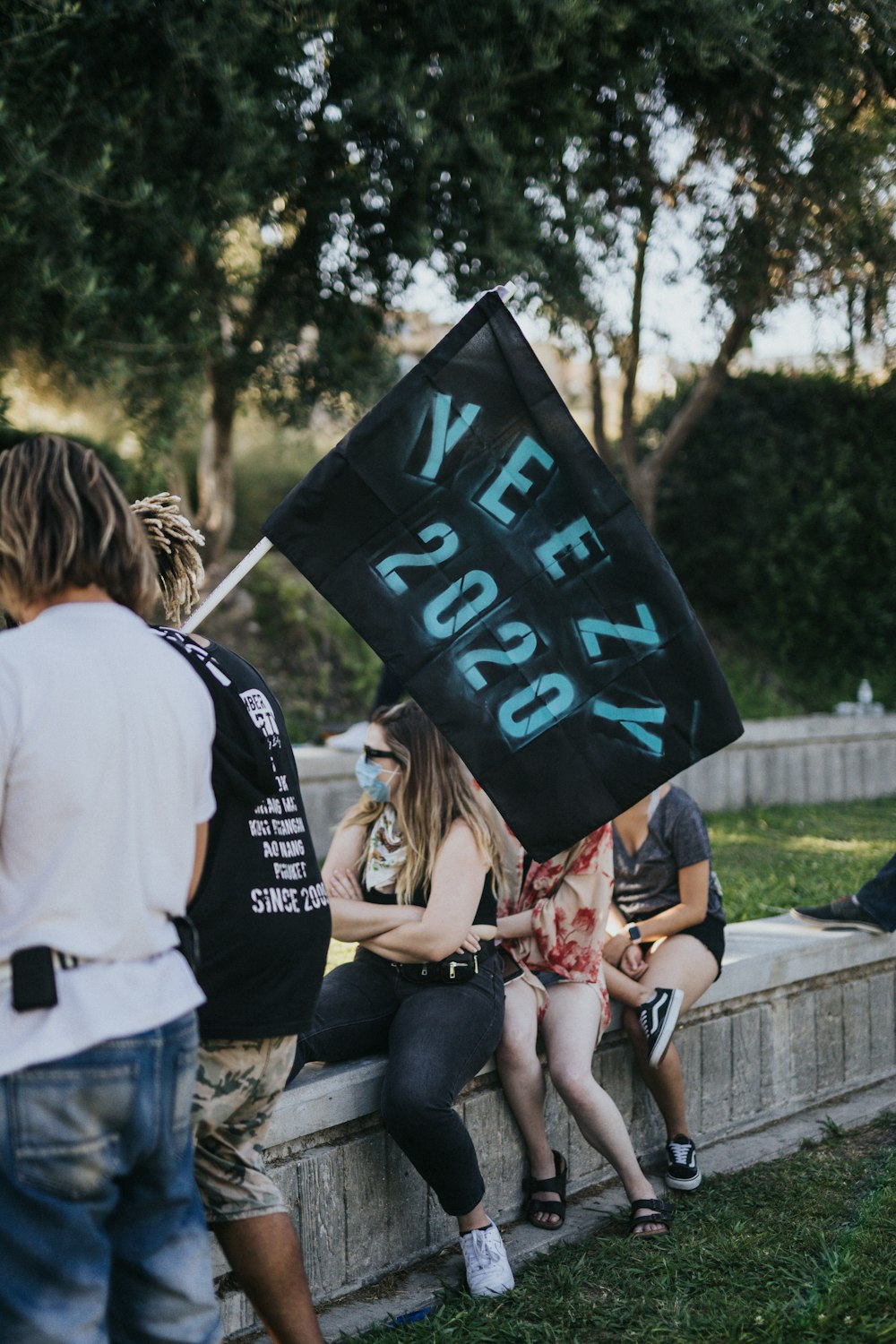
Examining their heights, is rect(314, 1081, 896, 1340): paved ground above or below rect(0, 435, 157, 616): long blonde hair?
below

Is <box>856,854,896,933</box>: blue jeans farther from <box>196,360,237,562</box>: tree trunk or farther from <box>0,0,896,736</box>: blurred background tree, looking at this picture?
<box>196,360,237,562</box>: tree trunk

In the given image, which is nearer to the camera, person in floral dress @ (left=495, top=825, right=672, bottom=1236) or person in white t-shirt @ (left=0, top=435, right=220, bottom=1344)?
person in white t-shirt @ (left=0, top=435, right=220, bottom=1344)

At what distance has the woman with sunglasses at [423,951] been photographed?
3.15 meters

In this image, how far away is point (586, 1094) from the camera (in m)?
3.56

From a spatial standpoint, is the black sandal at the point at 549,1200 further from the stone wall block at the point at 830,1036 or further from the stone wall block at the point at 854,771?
the stone wall block at the point at 854,771

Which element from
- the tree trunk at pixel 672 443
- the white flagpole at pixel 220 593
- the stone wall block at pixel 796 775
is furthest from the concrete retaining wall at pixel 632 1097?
the tree trunk at pixel 672 443

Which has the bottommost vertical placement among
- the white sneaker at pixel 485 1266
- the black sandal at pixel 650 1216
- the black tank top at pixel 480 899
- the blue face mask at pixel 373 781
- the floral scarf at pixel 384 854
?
the black sandal at pixel 650 1216

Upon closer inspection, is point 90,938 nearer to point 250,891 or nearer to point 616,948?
point 250,891

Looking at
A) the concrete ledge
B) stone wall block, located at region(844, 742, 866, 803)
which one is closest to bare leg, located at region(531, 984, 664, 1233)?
the concrete ledge

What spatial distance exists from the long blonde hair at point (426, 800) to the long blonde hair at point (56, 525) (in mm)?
1588

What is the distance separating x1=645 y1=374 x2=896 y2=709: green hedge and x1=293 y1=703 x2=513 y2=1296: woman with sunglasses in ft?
32.5

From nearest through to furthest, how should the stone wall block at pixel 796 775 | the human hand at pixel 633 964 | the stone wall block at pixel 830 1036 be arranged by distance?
the human hand at pixel 633 964
the stone wall block at pixel 830 1036
the stone wall block at pixel 796 775

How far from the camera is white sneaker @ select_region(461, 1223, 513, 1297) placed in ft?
10.3

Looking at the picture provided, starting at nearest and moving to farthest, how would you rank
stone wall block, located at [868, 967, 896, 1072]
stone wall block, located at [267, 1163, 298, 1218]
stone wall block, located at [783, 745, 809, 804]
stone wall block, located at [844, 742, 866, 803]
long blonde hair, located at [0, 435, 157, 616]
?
long blonde hair, located at [0, 435, 157, 616]
stone wall block, located at [267, 1163, 298, 1218]
stone wall block, located at [868, 967, 896, 1072]
stone wall block, located at [783, 745, 809, 804]
stone wall block, located at [844, 742, 866, 803]
